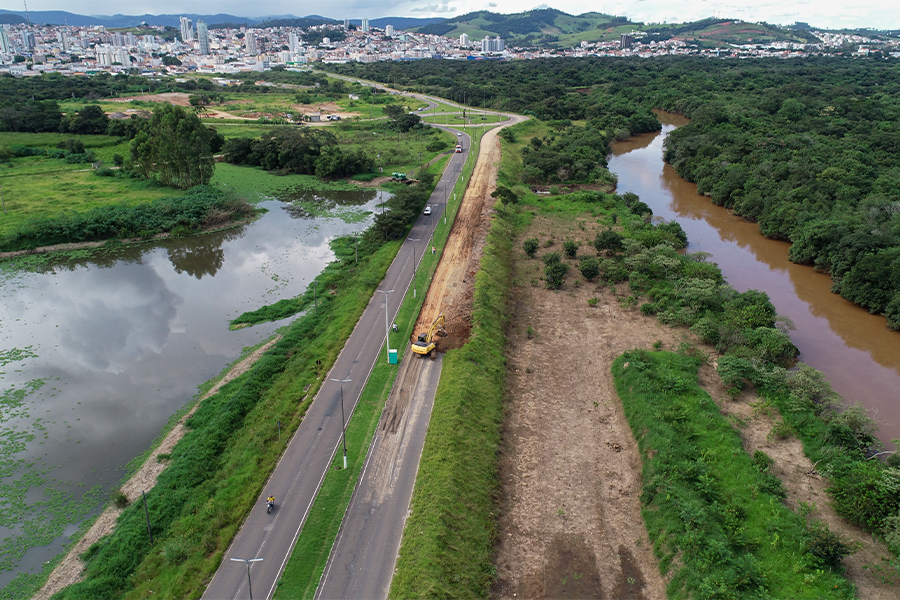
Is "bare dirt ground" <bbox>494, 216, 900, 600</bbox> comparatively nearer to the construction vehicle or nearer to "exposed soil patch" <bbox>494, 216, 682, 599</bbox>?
"exposed soil patch" <bbox>494, 216, 682, 599</bbox>

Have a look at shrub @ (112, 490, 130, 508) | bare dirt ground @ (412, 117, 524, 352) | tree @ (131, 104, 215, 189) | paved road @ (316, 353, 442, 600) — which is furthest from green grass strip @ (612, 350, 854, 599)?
tree @ (131, 104, 215, 189)

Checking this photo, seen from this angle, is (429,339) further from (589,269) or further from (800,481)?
(800,481)

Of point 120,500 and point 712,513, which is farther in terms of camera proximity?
point 120,500

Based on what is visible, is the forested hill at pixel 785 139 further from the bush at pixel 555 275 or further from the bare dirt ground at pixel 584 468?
the bush at pixel 555 275

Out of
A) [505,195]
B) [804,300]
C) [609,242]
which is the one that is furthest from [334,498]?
[505,195]

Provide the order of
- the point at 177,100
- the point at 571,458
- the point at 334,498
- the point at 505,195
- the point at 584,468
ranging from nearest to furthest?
1. the point at 334,498
2. the point at 584,468
3. the point at 571,458
4. the point at 505,195
5. the point at 177,100

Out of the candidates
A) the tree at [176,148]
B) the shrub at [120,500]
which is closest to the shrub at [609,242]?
the shrub at [120,500]

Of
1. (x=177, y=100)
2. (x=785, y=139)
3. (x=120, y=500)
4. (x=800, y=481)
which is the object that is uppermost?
(x=177, y=100)

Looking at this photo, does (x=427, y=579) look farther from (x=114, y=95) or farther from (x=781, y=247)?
(x=114, y=95)
